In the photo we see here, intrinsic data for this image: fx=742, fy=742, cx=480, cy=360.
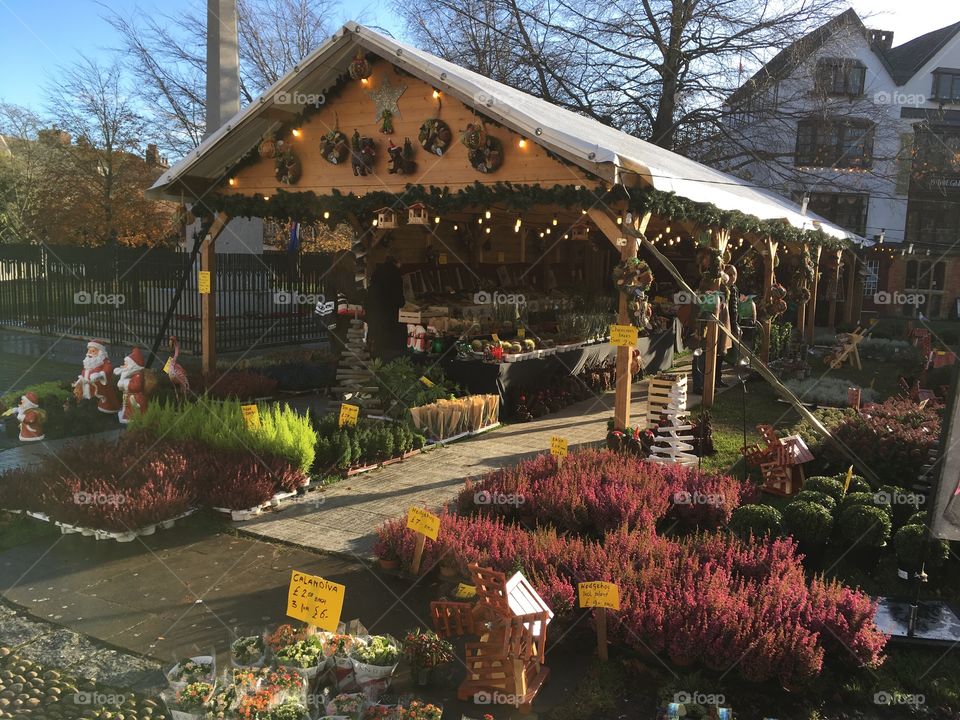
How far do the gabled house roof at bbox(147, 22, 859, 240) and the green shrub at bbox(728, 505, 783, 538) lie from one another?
401 centimetres

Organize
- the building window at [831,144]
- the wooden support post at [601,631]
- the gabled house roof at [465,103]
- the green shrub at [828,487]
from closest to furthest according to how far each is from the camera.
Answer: the wooden support post at [601,631] → the green shrub at [828,487] → the gabled house roof at [465,103] → the building window at [831,144]

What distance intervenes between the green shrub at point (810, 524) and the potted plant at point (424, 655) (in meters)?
3.53

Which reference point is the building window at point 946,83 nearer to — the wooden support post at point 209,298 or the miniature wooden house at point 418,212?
the miniature wooden house at point 418,212

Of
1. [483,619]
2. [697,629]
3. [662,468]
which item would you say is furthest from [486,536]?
[662,468]

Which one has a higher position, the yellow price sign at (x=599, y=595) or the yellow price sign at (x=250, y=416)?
the yellow price sign at (x=250, y=416)

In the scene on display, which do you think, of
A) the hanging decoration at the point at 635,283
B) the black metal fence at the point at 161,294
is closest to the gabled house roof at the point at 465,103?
the hanging decoration at the point at 635,283

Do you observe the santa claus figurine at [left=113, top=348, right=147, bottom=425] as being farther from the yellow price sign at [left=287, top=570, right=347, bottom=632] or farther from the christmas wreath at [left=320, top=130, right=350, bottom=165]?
the yellow price sign at [left=287, top=570, right=347, bottom=632]

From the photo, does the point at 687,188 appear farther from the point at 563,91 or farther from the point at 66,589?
the point at 563,91

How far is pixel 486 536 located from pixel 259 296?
14649 millimetres

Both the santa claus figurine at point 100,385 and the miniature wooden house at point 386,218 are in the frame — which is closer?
the santa claus figurine at point 100,385

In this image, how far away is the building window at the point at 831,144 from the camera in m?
26.4

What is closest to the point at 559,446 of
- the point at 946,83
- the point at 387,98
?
the point at 387,98

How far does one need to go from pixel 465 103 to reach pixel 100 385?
265 inches

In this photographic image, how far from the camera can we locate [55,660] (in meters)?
4.84
